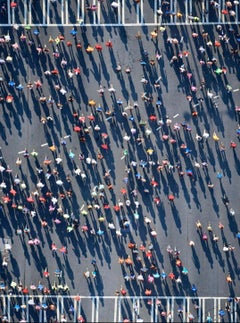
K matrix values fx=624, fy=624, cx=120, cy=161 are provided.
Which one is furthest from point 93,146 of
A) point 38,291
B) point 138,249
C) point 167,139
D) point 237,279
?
point 237,279

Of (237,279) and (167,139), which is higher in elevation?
(167,139)

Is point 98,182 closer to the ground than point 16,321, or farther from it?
farther from it

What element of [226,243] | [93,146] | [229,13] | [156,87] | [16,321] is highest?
[229,13]

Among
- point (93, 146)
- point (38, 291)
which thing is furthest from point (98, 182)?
point (38, 291)

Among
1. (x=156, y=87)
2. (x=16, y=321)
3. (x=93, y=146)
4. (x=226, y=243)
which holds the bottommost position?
(x=16, y=321)

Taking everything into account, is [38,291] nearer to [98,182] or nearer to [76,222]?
[76,222]

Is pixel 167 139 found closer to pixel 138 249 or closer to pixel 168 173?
pixel 168 173
